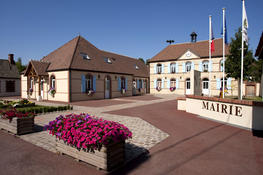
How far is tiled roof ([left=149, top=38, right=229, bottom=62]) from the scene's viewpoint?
90.9ft

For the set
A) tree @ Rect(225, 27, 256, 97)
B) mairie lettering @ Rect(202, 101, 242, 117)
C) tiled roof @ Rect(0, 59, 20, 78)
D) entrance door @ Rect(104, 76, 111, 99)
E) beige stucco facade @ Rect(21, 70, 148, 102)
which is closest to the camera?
mairie lettering @ Rect(202, 101, 242, 117)

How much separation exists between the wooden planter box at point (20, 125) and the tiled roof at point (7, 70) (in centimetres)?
2636

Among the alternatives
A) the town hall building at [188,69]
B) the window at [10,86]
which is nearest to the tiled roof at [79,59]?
the town hall building at [188,69]

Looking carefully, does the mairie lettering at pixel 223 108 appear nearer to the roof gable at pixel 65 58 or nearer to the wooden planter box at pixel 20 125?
the wooden planter box at pixel 20 125

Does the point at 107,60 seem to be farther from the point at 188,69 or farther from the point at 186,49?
the point at 186,49

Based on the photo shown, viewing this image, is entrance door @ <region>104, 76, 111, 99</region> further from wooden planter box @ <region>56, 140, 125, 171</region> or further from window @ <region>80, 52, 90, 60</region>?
wooden planter box @ <region>56, 140, 125, 171</region>

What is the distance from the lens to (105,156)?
148 inches

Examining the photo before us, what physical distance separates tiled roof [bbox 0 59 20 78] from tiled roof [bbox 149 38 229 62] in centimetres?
2526

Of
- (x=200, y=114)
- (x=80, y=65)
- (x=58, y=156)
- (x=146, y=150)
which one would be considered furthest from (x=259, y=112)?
(x=80, y=65)

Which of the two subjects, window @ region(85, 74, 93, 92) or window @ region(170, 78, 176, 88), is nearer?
window @ region(85, 74, 93, 92)

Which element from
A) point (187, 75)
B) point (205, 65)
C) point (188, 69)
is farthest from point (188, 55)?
point (187, 75)

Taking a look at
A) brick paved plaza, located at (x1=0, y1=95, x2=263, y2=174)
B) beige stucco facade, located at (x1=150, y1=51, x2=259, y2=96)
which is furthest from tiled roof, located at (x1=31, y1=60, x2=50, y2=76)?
beige stucco facade, located at (x1=150, y1=51, x2=259, y2=96)

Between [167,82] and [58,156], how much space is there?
91.9 ft

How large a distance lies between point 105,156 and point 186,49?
30620 millimetres
